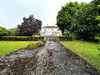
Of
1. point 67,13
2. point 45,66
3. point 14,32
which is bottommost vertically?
point 45,66

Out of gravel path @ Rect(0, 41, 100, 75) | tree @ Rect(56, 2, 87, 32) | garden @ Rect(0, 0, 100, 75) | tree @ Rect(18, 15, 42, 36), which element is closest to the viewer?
gravel path @ Rect(0, 41, 100, 75)

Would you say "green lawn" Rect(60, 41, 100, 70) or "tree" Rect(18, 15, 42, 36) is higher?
"tree" Rect(18, 15, 42, 36)

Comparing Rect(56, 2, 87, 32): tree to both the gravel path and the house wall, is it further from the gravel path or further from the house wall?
the gravel path

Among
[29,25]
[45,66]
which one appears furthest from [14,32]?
[45,66]

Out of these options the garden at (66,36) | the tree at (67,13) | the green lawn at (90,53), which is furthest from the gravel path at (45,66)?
the tree at (67,13)

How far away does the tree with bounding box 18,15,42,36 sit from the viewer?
2442 cm

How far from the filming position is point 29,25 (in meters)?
24.8

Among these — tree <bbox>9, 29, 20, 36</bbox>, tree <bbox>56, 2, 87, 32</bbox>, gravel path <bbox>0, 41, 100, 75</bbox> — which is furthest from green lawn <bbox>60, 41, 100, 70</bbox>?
tree <bbox>9, 29, 20, 36</bbox>

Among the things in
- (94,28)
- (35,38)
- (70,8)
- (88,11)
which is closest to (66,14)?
(70,8)

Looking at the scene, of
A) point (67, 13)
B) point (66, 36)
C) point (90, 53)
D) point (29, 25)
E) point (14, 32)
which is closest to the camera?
point (90, 53)

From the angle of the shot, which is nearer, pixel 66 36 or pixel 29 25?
pixel 66 36

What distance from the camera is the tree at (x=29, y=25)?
24422 millimetres

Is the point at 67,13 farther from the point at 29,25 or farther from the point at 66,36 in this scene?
the point at 29,25

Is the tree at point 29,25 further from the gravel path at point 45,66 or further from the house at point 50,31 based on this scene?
the gravel path at point 45,66
